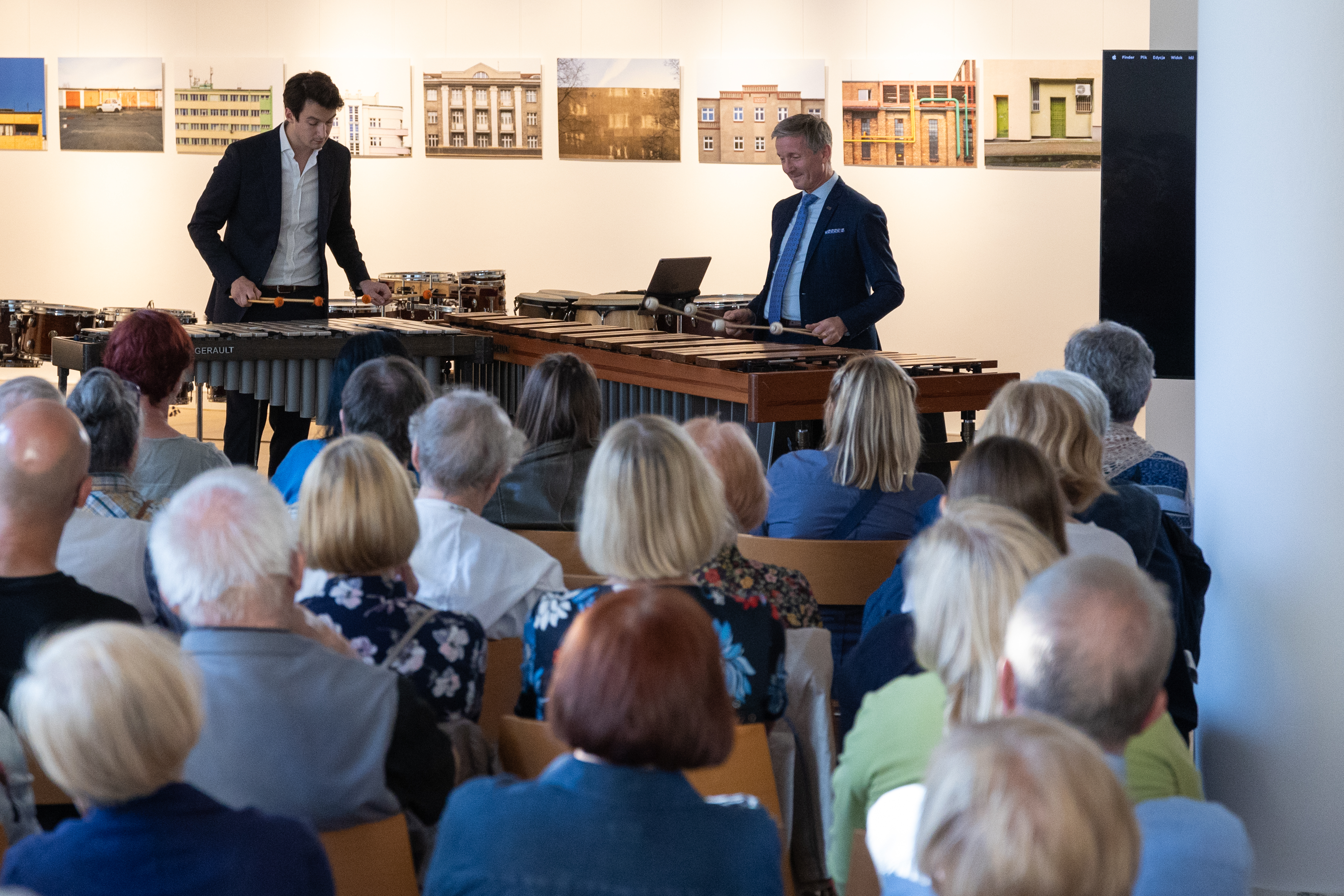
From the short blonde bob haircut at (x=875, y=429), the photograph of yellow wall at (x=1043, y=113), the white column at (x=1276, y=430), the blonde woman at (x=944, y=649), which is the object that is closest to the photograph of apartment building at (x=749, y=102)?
the photograph of yellow wall at (x=1043, y=113)

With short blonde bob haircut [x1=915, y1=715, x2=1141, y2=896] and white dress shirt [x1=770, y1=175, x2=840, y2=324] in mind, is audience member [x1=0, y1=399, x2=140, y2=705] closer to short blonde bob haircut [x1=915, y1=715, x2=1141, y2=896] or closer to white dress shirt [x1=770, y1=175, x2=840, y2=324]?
short blonde bob haircut [x1=915, y1=715, x2=1141, y2=896]

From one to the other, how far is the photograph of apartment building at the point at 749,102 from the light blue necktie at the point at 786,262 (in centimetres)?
390

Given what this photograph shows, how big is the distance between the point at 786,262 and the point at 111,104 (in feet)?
21.1

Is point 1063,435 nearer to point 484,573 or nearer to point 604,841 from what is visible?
point 484,573

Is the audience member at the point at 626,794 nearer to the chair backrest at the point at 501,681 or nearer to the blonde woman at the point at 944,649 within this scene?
the blonde woman at the point at 944,649

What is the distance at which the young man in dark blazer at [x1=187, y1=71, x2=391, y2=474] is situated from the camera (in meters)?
6.02

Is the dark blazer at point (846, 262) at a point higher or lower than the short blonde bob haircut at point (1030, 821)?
higher

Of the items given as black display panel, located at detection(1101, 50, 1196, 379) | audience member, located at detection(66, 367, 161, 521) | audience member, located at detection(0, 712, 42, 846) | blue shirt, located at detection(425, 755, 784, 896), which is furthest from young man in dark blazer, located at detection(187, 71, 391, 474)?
blue shirt, located at detection(425, 755, 784, 896)

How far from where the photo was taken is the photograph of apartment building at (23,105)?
1027 centimetres

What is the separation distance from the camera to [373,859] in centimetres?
196

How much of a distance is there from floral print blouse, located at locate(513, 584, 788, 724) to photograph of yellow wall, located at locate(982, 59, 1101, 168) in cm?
803

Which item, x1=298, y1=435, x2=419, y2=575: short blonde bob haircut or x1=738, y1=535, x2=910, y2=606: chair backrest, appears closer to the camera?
x1=298, y1=435, x2=419, y2=575: short blonde bob haircut

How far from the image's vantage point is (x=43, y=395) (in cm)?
312

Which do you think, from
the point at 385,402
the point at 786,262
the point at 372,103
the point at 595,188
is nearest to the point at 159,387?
the point at 385,402
